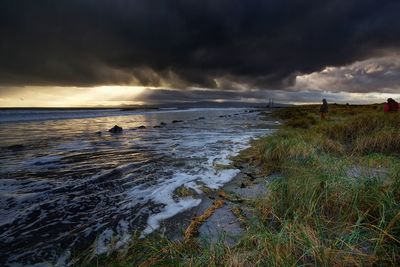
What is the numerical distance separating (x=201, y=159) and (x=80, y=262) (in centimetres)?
561

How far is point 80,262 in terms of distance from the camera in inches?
118

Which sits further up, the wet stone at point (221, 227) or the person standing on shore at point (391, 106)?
the person standing on shore at point (391, 106)

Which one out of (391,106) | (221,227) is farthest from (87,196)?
(391,106)

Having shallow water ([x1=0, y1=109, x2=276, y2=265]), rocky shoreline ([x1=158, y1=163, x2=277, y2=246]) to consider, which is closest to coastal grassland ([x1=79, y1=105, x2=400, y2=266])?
rocky shoreline ([x1=158, y1=163, x2=277, y2=246])

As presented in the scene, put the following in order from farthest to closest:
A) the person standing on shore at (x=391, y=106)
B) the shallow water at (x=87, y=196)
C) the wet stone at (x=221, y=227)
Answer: the person standing on shore at (x=391, y=106), the shallow water at (x=87, y=196), the wet stone at (x=221, y=227)

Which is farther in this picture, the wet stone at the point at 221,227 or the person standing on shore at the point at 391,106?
Answer: the person standing on shore at the point at 391,106

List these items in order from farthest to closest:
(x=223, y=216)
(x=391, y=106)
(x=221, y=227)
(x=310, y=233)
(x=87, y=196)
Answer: (x=391, y=106) → (x=87, y=196) → (x=223, y=216) → (x=221, y=227) → (x=310, y=233)

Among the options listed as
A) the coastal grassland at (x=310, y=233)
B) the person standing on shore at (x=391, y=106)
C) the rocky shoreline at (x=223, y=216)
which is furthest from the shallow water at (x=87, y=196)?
the person standing on shore at (x=391, y=106)

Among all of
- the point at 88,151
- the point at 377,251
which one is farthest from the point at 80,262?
the point at 88,151

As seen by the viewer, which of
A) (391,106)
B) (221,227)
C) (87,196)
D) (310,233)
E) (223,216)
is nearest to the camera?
(310,233)

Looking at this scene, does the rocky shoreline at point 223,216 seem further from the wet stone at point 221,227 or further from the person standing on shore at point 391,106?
the person standing on shore at point 391,106

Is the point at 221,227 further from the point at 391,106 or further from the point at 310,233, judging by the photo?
the point at 391,106

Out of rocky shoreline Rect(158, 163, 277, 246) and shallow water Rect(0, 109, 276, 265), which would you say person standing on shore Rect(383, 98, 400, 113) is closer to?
shallow water Rect(0, 109, 276, 265)

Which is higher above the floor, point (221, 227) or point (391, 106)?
point (391, 106)
